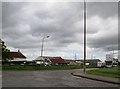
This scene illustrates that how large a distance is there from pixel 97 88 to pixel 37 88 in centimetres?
363

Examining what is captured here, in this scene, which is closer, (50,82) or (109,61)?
(50,82)

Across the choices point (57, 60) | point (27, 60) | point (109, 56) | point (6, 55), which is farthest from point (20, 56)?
point (6, 55)

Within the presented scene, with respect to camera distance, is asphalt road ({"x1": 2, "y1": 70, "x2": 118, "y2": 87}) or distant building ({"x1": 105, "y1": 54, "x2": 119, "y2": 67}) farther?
distant building ({"x1": 105, "y1": 54, "x2": 119, "y2": 67})

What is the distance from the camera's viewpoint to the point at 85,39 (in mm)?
35656

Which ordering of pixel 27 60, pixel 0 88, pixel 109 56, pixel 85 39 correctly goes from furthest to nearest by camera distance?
pixel 27 60 → pixel 109 56 → pixel 85 39 → pixel 0 88

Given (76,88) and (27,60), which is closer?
(76,88)

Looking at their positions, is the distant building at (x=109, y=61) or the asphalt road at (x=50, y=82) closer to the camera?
the asphalt road at (x=50, y=82)

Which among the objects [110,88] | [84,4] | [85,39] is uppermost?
[84,4]

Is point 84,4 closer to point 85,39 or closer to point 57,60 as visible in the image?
point 85,39

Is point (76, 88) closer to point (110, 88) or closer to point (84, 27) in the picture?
point (110, 88)

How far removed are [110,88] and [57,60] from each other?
156 metres

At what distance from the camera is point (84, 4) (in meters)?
35.7

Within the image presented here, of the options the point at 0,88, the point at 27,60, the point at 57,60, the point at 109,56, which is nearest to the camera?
the point at 0,88

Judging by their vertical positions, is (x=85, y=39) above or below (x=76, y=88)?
above
